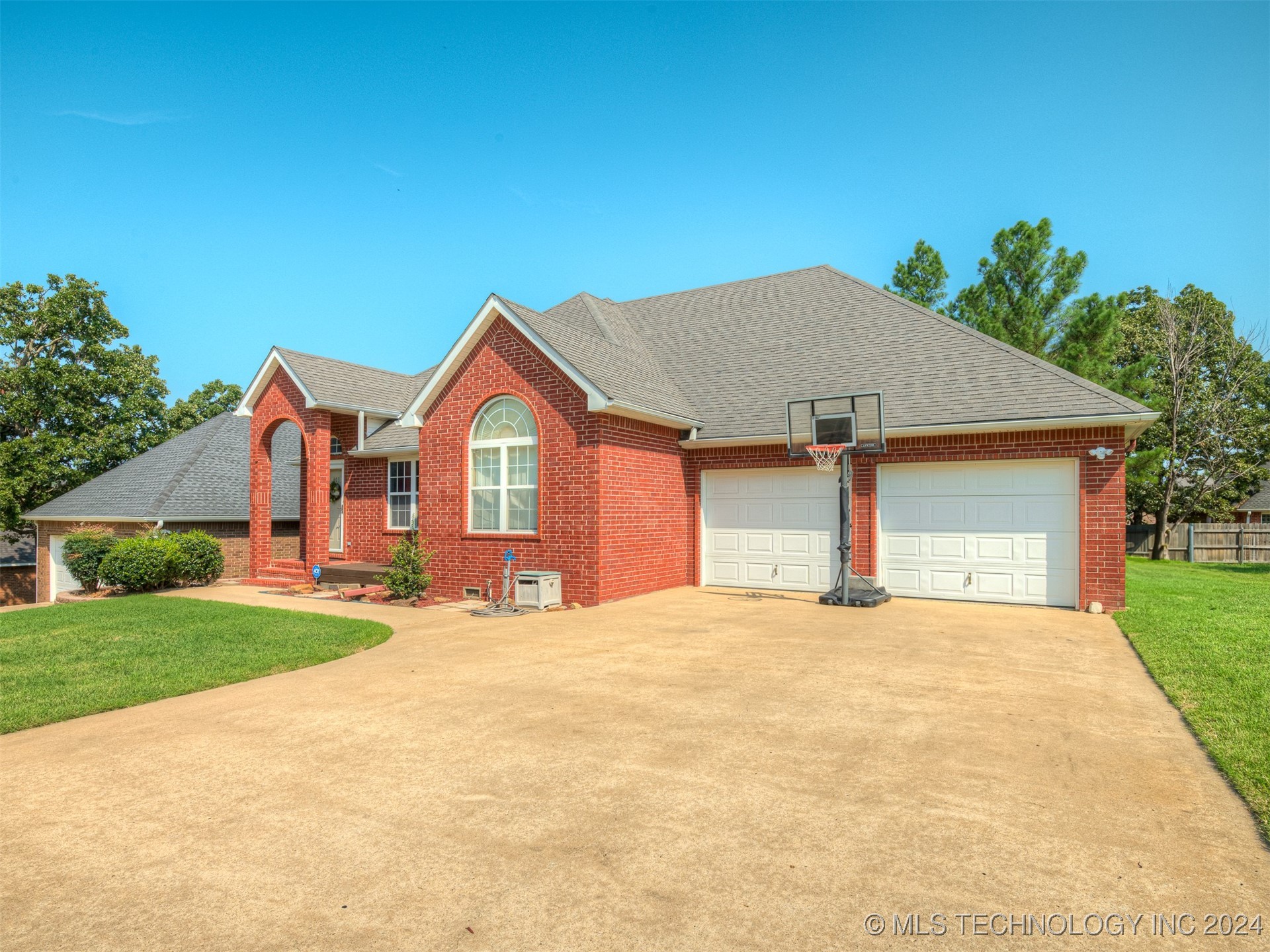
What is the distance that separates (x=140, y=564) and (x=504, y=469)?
869 centimetres

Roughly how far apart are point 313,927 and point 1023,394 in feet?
41.5

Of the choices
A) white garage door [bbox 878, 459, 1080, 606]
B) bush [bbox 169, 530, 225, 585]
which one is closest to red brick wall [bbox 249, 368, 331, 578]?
bush [bbox 169, 530, 225, 585]

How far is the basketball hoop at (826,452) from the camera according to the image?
12.1 meters

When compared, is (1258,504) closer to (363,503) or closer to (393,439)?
(393,439)

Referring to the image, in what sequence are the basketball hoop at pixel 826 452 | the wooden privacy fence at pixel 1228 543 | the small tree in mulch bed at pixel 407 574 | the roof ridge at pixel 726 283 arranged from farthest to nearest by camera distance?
1. the wooden privacy fence at pixel 1228 543
2. the roof ridge at pixel 726 283
3. the small tree in mulch bed at pixel 407 574
4. the basketball hoop at pixel 826 452

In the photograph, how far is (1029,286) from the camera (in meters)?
23.4

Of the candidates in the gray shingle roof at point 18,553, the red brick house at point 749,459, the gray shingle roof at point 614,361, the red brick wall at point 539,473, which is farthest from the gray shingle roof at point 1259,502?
the gray shingle roof at point 18,553

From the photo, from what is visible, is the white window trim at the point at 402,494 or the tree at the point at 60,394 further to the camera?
the tree at the point at 60,394

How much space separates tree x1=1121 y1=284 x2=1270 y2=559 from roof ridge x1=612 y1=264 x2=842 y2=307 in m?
18.3

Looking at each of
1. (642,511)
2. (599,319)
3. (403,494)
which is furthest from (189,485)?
(642,511)

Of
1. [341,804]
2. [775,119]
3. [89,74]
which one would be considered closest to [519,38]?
[775,119]

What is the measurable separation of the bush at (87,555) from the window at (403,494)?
614 centimetres

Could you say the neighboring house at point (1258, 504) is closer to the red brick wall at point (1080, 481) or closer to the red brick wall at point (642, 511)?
the red brick wall at point (1080, 481)

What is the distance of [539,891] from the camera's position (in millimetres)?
2943
